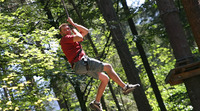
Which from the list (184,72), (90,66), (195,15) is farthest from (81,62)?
(195,15)

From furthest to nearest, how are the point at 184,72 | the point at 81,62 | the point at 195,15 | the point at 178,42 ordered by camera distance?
the point at 178,42
the point at 184,72
the point at 195,15
the point at 81,62

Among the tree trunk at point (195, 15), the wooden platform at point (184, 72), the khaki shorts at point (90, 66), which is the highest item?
the tree trunk at point (195, 15)

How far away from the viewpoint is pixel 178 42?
501 cm

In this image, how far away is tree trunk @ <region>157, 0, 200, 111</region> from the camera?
16.0 ft

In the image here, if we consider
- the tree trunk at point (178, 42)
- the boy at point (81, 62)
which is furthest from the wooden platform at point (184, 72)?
the boy at point (81, 62)

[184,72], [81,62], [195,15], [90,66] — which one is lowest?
[184,72]

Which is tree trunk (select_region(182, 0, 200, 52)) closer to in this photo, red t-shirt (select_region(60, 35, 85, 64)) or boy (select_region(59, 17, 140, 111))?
boy (select_region(59, 17, 140, 111))

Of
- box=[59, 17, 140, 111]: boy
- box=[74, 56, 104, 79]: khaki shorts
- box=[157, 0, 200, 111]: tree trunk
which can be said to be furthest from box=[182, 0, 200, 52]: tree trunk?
box=[74, 56, 104, 79]: khaki shorts

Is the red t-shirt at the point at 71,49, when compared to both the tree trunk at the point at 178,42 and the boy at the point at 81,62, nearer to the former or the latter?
the boy at the point at 81,62

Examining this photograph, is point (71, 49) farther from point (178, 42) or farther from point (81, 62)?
point (178, 42)

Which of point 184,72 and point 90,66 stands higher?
point 90,66

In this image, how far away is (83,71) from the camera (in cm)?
442

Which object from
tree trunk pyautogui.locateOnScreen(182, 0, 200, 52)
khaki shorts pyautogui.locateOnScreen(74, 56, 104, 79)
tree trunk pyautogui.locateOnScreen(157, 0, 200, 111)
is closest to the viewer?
khaki shorts pyautogui.locateOnScreen(74, 56, 104, 79)

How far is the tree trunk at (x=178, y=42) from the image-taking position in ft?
16.0
